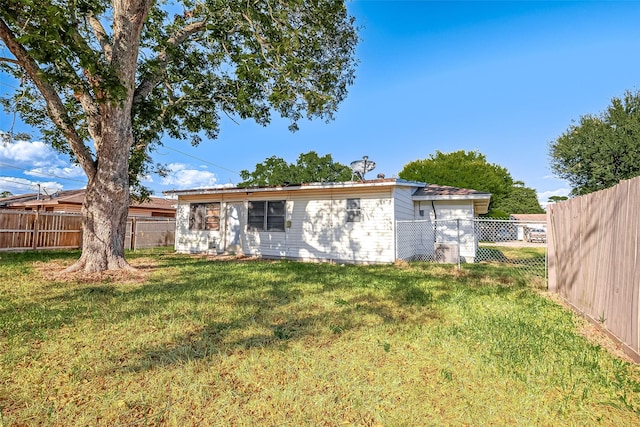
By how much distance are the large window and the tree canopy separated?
29.9 m

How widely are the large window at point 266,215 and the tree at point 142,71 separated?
3.36 meters

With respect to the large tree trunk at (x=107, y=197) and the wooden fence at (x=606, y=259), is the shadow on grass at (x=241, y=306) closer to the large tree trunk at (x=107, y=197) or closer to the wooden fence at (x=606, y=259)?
the large tree trunk at (x=107, y=197)

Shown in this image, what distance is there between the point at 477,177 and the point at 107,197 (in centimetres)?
4129

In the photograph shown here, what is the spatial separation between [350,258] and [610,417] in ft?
30.2

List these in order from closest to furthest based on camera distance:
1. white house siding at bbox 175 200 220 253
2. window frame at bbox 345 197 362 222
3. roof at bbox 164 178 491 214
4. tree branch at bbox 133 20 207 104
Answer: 1. tree branch at bbox 133 20 207 104
2. roof at bbox 164 178 491 214
3. window frame at bbox 345 197 362 222
4. white house siding at bbox 175 200 220 253

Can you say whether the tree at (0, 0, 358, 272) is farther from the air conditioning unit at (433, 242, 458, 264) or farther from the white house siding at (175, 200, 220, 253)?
the air conditioning unit at (433, 242, 458, 264)

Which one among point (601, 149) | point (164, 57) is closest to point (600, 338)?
point (164, 57)

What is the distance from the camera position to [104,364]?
295cm

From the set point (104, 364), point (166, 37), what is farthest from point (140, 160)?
point (104, 364)

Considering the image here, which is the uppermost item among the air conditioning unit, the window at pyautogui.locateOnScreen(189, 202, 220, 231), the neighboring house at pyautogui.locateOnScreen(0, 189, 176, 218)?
the neighboring house at pyautogui.locateOnScreen(0, 189, 176, 218)

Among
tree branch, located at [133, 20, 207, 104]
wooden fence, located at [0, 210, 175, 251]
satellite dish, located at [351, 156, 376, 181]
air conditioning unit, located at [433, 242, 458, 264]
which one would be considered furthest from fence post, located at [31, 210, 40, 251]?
air conditioning unit, located at [433, 242, 458, 264]

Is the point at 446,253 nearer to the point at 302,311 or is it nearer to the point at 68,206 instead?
the point at 302,311

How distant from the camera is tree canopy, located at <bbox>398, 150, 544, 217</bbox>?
3859 centimetres

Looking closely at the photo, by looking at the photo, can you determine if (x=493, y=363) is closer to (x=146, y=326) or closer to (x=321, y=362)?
(x=321, y=362)
